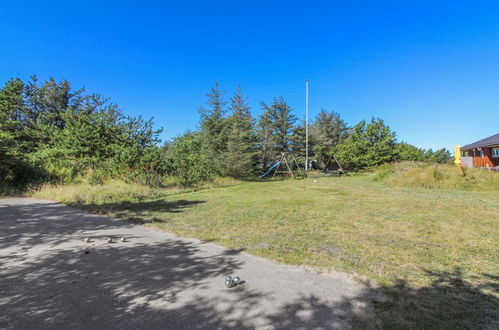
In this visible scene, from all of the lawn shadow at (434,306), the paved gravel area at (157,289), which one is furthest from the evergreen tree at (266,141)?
the lawn shadow at (434,306)

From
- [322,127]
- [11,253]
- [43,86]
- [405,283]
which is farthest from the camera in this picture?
[322,127]

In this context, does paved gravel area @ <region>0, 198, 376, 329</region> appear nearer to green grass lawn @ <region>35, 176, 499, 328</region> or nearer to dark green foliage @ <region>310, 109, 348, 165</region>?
green grass lawn @ <region>35, 176, 499, 328</region>

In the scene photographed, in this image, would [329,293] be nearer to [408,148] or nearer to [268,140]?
[268,140]

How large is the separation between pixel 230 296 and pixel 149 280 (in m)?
0.98

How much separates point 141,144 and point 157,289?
46.6ft

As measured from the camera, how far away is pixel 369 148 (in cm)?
2378

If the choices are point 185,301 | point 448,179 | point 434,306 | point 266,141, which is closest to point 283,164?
point 266,141

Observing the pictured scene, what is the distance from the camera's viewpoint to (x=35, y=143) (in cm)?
2073

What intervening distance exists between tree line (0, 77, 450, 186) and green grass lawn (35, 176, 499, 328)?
4.91m

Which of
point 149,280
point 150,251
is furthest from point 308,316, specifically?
point 150,251

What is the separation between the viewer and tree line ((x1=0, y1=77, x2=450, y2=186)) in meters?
11.5

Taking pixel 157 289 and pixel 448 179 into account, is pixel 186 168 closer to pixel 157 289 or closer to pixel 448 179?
pixel 157 289

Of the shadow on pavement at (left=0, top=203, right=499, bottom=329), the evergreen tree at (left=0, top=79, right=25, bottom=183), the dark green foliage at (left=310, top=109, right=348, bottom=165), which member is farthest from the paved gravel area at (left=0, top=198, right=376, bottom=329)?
the dark green foliage at (left=310, top=109, right=348, bottom=165)

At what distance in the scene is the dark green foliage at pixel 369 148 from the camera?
2358 centimetres
